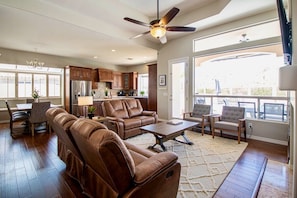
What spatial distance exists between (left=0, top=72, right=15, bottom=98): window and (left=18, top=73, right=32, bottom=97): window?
0.22 m

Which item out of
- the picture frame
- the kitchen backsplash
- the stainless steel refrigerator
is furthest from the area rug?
the kitchen backsplash

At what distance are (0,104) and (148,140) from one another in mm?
6249

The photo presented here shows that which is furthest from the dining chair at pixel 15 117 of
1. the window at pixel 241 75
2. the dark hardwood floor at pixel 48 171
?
the window at pixel 241 75

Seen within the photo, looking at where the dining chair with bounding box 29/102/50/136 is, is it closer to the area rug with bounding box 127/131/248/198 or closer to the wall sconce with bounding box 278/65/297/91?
the area rug with bounding box 127/131/248/198

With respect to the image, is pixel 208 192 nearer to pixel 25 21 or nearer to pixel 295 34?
pixel 295 34

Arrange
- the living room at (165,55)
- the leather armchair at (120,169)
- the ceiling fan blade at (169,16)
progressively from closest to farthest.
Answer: the leather armchair at (120,169) → the ceiling fan blade at (169,16) → the living room at (165,55)

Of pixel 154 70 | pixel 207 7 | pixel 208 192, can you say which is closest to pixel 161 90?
pixel 154 70

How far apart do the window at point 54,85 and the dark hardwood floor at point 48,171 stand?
3962 millimetres

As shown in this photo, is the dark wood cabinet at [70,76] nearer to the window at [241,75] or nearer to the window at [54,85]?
the window at [54,85]

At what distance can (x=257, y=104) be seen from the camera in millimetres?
4043

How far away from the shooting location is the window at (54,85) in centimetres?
721

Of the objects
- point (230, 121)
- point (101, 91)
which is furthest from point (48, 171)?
point (101, 91)

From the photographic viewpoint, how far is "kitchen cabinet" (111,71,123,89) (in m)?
8.94

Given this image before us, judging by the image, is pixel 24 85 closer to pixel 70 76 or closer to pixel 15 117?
pixel 70 76
